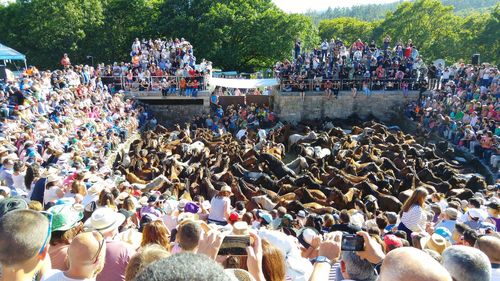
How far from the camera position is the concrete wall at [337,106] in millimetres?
25062

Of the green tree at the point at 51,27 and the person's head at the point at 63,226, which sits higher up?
the green tree at the point at 51,27

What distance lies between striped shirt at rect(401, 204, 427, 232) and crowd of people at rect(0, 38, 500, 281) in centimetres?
2

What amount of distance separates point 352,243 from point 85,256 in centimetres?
219

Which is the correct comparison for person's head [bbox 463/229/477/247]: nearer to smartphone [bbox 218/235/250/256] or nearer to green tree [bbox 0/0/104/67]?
smartphone [bbox 218/235/250/256]

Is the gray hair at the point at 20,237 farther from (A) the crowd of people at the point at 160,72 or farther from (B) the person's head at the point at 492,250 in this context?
(A) the crowd of people at the point at 160,72

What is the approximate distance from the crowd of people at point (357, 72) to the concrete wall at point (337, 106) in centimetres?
52

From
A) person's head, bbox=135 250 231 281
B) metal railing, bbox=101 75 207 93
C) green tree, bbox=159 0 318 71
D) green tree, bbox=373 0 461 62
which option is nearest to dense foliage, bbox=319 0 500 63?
green tree, bbox=373 0 461 62

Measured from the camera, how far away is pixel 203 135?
2033 cm

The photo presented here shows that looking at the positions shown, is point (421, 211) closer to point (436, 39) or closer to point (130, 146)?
point (130, 146)

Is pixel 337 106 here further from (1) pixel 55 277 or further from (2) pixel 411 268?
(2) pixel 411 268

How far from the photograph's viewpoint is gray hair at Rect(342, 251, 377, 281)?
3773 mm

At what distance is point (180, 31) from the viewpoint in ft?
113

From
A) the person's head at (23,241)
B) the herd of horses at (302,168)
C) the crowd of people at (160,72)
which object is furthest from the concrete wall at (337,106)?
the person's head at (23,241)

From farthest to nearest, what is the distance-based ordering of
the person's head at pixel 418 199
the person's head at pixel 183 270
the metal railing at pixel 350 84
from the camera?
the metal railing at pixel 350 84, the person's head at pixel 418 199, the person's head at pixel 183 270
